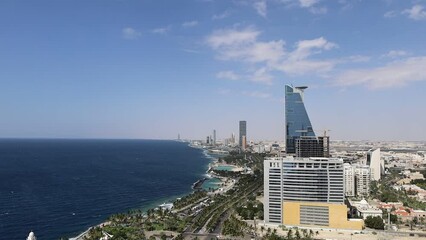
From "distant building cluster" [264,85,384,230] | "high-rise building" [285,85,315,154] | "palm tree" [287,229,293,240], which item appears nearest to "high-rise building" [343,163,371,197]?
"high-rise building" [285,85,315,154]

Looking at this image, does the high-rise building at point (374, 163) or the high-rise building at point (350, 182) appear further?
the high-rise building at point (374, 163)

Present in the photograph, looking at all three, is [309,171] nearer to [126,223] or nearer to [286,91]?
[286,91]

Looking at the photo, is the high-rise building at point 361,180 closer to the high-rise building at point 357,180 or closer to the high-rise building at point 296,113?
the high-rise building at point 357,180

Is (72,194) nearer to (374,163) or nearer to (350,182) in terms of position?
(350,182)

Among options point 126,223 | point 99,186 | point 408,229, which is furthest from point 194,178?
point 408,229

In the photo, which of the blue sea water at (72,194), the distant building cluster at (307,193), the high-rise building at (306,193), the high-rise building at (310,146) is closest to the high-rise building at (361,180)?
the high-rise building at (310,146)
